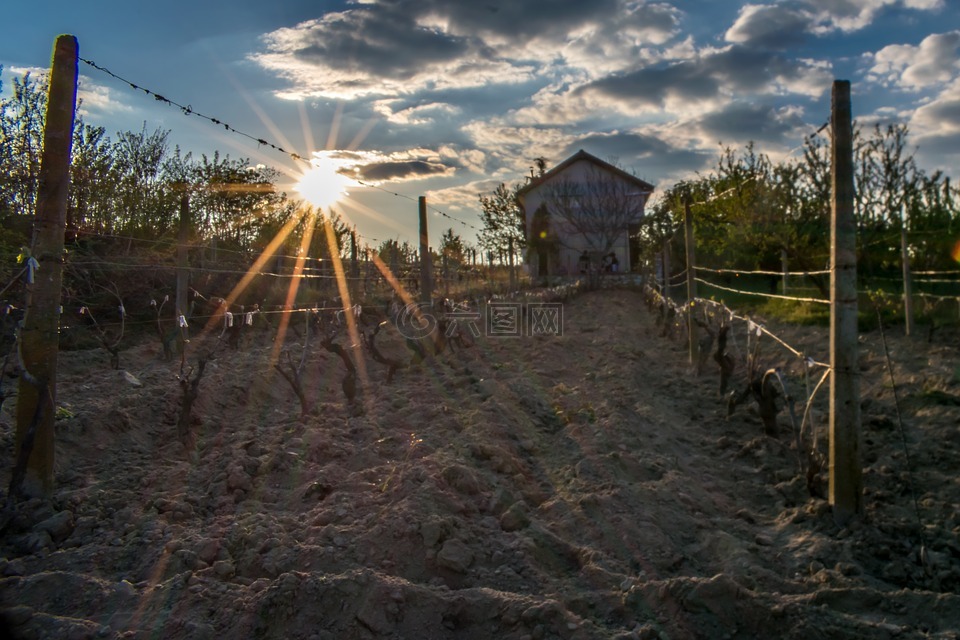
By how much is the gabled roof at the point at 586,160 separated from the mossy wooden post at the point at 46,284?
3235 centimetres

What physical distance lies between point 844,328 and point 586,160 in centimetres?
3245

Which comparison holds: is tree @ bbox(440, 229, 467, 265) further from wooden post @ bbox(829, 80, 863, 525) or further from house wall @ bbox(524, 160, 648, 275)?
wooden post @ bbox(829, 80, 863, 525)

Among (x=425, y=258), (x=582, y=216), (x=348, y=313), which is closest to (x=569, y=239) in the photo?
(x=582, y=216)

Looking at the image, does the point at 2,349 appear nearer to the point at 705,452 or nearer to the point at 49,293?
the point at 49,293

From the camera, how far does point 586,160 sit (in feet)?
114

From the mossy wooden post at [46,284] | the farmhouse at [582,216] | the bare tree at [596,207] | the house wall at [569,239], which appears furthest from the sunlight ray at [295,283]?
the bare tree at [596,207]

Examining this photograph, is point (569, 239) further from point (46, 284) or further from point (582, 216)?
point (46, 284)

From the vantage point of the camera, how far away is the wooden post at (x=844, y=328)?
12.6 ft

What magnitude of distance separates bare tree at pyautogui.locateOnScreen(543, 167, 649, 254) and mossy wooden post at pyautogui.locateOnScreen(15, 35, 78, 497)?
26559 millimetres

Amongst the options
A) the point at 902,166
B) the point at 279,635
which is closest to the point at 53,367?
the point at 279,635

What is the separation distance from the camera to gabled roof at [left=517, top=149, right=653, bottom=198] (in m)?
33.8

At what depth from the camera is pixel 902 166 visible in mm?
14203

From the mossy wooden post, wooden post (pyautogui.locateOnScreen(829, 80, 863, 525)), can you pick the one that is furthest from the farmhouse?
the mossy wooden post

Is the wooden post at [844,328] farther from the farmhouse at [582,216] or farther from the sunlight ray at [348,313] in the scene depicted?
the farmhouse at [582,216]
